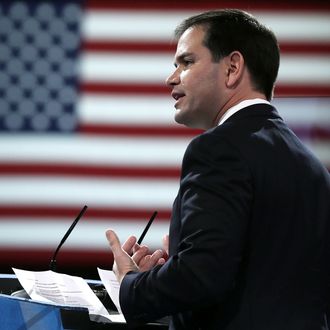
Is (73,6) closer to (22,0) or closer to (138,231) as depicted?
(22,0)

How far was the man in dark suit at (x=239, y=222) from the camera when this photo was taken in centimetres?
110

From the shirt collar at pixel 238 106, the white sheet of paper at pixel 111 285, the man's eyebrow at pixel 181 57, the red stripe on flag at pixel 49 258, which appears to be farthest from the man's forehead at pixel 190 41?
the red stripe on flag at pixel 49 258

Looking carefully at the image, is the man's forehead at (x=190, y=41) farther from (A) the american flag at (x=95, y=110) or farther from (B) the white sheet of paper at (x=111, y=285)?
(A) the american flag at (x=95, y=110)

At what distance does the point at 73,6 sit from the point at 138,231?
48.3 inches

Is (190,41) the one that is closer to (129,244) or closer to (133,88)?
(129,244)

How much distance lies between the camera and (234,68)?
1.28m

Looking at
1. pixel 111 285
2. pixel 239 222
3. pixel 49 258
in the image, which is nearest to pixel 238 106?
pixel 239 222

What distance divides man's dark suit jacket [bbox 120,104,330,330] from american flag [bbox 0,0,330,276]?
274 centimetres

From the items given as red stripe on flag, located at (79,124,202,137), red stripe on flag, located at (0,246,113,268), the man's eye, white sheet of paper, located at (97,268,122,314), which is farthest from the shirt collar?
red stripe on flag, located at (0,246,113,268)

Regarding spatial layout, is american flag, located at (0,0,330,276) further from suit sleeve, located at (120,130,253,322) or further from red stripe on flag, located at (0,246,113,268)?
suit sleeve, located at (120,130,253,322)

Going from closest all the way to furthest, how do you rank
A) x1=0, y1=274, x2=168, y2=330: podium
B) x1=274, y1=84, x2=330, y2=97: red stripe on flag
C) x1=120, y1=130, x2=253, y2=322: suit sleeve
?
x1=120, y1=130, x2=253, y2=322: suit sleeve, x1=0, y1=274, x2=168, y2=330: podium, x1=274, y1=84, x2=330, y2=97: red stripe on flag

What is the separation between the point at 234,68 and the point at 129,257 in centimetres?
37

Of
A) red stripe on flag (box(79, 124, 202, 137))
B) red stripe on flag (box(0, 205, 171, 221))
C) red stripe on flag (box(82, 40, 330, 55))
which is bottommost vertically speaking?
red stripe on flag (box(0, 205, 171, 221))

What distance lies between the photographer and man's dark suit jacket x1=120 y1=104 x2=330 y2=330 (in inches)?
43.3
